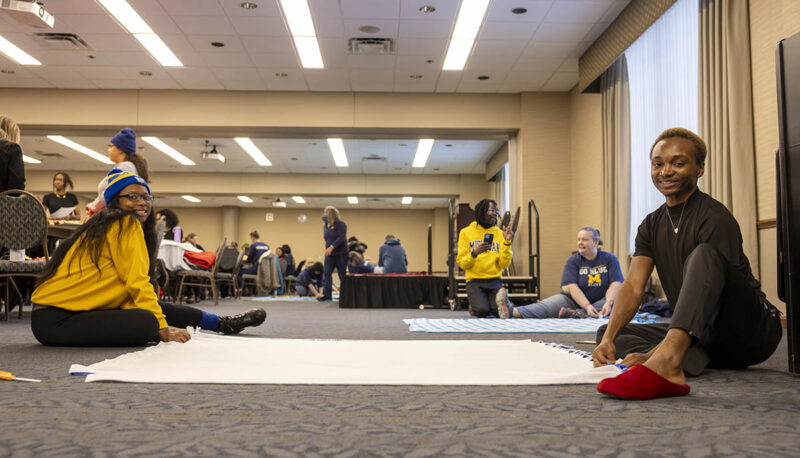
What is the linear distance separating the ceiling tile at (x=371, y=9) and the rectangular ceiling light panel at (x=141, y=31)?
2.35 meters

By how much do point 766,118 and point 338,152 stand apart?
962 cm

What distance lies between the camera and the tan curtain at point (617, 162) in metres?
7.01

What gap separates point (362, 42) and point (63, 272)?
5.61 metres

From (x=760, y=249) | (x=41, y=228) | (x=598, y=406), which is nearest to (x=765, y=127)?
(x=760, y=249)

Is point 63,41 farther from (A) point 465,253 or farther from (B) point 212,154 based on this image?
(A) point 465,253

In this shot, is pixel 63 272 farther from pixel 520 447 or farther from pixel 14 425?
pixel 520 447

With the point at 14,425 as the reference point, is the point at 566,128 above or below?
above

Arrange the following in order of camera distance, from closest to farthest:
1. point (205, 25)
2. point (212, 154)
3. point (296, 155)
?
point (205, 25)
point (212, 154)
point (296, 155)

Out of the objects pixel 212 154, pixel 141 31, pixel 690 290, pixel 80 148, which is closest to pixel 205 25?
pixel 141 31

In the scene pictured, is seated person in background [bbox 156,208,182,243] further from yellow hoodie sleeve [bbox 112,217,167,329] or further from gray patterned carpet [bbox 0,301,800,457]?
gray patterned carpet [bbox 0,301,800,457]

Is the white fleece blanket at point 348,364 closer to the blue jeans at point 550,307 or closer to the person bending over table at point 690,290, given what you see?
the person bending over table at point 690,290

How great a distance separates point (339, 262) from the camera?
8.55 m

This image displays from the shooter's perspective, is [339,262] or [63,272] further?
[339,262]

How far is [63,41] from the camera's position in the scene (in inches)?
294
